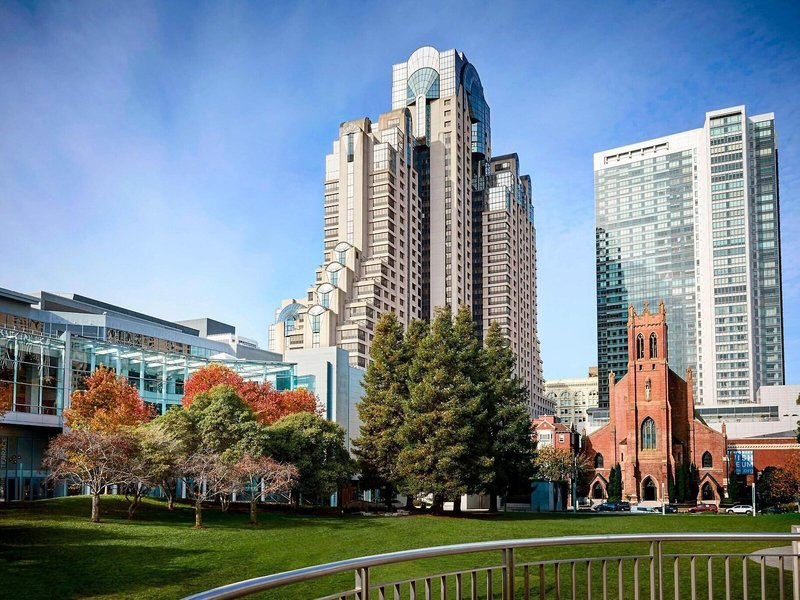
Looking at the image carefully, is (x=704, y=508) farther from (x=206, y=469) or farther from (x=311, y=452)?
(x=206, y=469)

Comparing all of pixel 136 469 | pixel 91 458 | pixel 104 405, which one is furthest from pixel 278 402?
pixel 91 458

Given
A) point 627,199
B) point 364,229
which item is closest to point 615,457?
point 364,229

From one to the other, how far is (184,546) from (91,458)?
21.8ft

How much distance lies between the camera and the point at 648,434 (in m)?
67.8

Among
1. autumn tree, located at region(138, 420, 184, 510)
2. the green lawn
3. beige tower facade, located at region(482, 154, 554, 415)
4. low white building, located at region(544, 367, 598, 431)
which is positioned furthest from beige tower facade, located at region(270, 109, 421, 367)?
low white building, located at region(544, 367, 598, 431)

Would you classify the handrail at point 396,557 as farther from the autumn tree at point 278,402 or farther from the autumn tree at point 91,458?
the autumn tree at point 278,402

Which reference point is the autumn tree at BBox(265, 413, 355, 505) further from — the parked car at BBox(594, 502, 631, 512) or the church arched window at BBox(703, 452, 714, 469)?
the church arched window at BBox(703, 452, 714, 469)

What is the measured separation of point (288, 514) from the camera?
1428 inches

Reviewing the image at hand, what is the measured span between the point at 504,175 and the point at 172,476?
94.2 m

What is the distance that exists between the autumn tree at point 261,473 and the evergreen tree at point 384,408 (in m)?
6.88

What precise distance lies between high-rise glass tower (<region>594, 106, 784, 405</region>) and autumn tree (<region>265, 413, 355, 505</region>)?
104 metres

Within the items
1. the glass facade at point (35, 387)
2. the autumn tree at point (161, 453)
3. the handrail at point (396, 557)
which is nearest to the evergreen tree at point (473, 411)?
the autumn tree at point (161, 453)

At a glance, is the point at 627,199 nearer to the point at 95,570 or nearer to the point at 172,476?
the point at 172,476

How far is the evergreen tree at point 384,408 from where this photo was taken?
1587 inches
